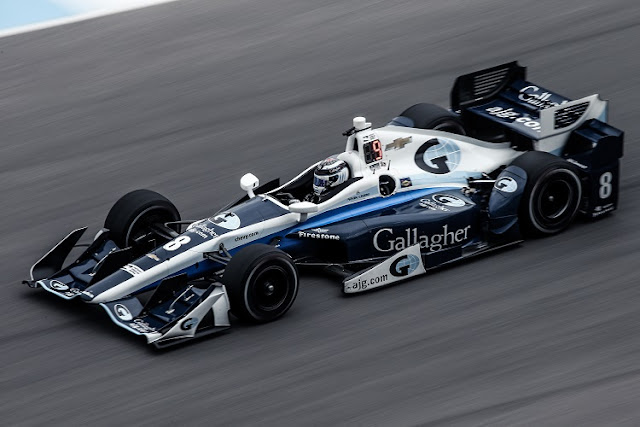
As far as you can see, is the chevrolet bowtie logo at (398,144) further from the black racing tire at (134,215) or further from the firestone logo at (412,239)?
the black racing tire at (134,215)

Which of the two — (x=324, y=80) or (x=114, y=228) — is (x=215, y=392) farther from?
(x=324, y=80)

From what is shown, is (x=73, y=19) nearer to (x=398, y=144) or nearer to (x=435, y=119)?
(x=435, y=119)

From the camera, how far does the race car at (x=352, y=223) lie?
9672mm

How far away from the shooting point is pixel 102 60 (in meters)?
16.6

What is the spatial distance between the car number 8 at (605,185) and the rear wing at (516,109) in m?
0.63

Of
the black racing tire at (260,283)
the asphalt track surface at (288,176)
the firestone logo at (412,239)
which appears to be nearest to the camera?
the asphalt track surface at (288,176)

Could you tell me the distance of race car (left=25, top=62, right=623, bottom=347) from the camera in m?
9.67

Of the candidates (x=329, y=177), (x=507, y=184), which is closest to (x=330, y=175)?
(x=329, y=177)

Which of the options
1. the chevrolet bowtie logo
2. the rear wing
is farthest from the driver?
the rear wing

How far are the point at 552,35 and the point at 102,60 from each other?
21.3ft

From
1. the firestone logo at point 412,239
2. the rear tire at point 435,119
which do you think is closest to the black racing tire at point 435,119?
the rear tire at point 435,119

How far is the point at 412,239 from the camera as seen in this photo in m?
10.6

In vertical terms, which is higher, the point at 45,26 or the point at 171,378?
the point at 45,26

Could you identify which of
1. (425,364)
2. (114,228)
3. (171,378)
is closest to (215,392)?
(171,378)
